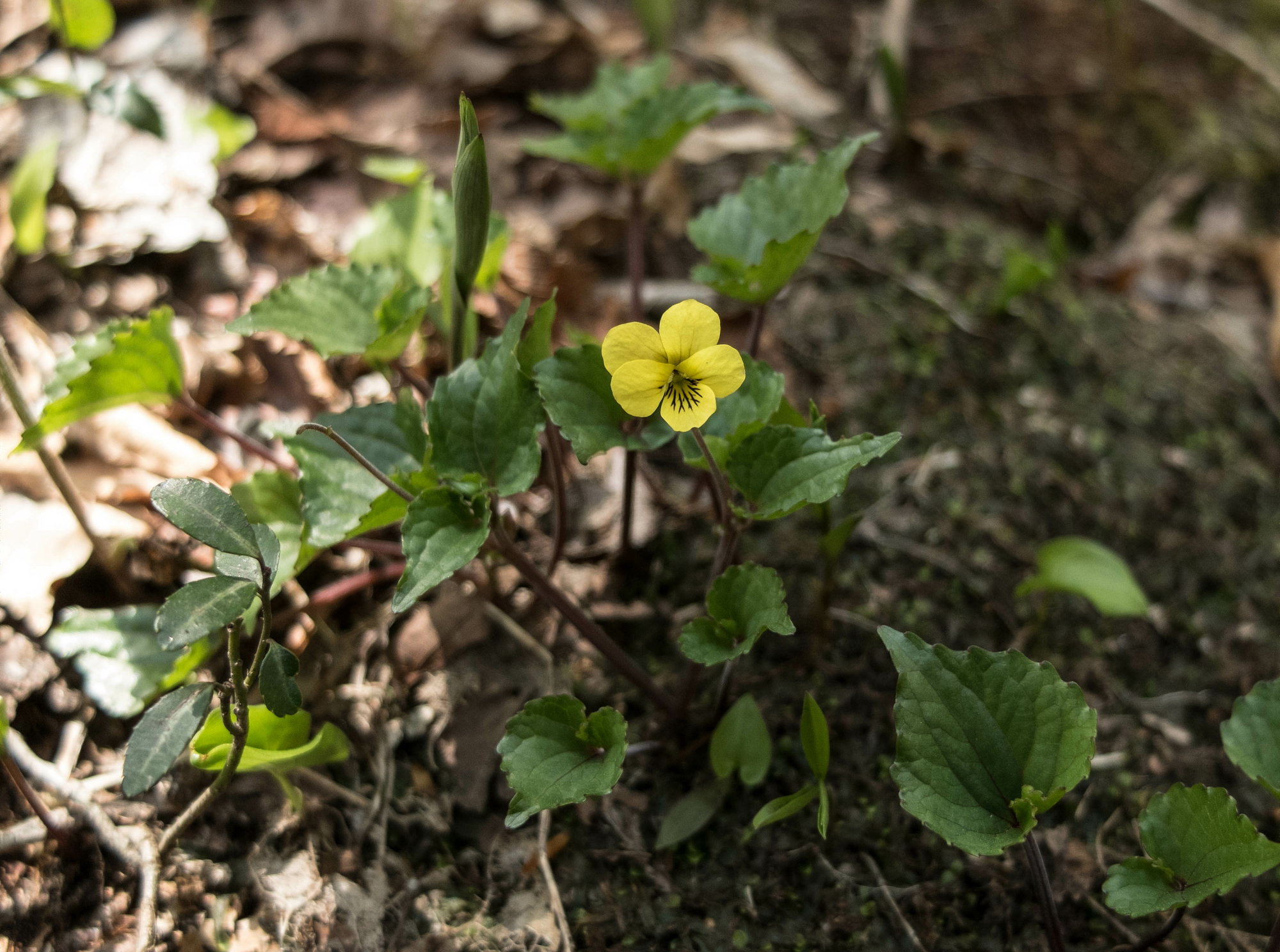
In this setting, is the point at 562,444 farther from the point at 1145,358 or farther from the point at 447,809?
the point at 1145,358

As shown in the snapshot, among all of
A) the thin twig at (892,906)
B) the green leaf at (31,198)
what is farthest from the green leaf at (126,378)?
the thin twig at (892,906)

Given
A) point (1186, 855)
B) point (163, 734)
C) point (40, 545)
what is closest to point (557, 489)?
point (163, 734)

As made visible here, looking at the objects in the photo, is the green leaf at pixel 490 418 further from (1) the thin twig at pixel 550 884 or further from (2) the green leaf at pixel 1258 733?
(2) the green leaf at pixel 1258 733

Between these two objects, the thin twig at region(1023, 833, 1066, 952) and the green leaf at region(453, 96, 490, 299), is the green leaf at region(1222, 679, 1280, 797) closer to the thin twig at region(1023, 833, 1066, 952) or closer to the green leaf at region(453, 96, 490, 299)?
the thin twig at region(1023, 833, 1066, 952)

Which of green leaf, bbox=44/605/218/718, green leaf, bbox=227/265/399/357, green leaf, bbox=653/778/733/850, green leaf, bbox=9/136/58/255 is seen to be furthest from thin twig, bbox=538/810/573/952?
green leaf, bbox=9/136/58/255

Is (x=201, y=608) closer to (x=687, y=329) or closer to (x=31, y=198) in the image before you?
(x=687, y=329)
